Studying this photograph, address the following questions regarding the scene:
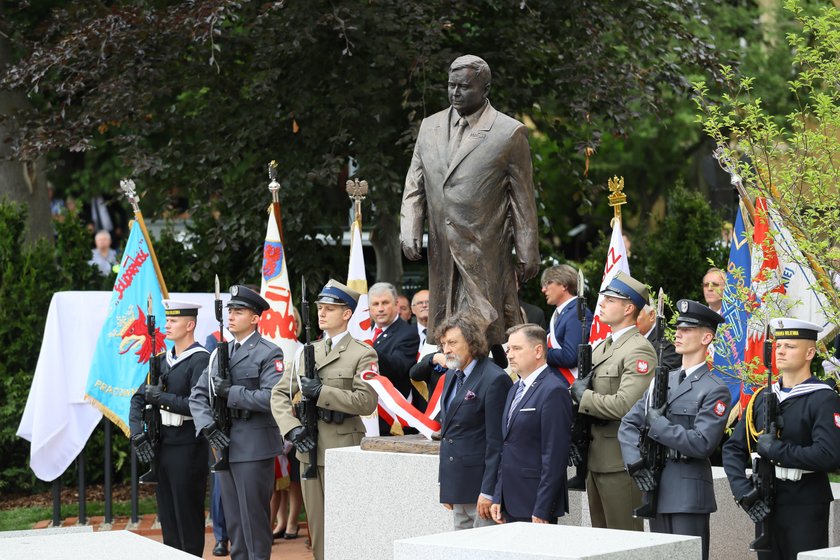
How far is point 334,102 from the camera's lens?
535 inches

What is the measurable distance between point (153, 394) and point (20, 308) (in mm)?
4587

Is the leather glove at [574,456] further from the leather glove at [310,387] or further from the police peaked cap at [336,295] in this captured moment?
the police peaked cap at [336,295]

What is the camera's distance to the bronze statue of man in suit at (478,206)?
877 centimetres

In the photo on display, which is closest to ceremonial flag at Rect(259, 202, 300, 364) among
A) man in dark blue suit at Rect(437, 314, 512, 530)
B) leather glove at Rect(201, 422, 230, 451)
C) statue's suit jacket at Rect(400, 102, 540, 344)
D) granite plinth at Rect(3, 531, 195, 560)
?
leather glove at Rect(201, 422, 230, 451)

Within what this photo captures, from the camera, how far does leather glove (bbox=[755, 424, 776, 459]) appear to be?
22.8 ft

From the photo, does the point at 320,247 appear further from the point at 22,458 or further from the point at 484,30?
the point at 22,458

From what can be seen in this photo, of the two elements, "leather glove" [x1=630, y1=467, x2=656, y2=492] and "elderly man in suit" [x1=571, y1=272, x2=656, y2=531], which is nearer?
"leather glove" [x1=630, y1=467, x2=656, y2=492]

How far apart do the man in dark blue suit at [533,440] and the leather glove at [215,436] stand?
226 centimetres

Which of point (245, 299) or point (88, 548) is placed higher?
point (245, 299)

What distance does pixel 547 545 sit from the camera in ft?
18.6

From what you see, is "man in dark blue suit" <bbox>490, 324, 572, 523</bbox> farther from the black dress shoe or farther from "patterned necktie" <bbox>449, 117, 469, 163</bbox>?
the black dress shoe

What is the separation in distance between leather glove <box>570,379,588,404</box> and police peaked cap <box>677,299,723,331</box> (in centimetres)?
90

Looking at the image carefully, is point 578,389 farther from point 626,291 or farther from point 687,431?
point 687,431

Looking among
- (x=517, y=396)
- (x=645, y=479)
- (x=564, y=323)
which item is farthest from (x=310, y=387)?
(x=645, y=479)
